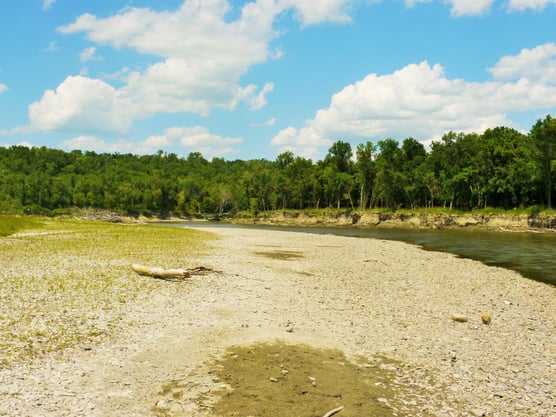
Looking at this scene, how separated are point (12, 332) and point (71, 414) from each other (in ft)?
18.9

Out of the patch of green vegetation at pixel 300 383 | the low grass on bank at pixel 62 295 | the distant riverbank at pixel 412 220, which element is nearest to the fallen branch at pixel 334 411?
the patch of green vegetation at pixel 300 383

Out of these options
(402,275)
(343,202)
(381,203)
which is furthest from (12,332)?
(343,202)

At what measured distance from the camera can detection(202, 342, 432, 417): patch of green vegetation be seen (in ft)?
30.4

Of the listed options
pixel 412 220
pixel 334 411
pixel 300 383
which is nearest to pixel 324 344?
pixel 300 383

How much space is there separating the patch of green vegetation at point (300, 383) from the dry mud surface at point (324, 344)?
0.72 feet

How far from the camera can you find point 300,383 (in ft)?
34.7

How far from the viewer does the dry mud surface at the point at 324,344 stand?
9.45m

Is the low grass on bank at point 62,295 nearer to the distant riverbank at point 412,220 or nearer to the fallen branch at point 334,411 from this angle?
the fallen branch at point 334,411

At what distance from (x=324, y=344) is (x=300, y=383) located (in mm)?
3192

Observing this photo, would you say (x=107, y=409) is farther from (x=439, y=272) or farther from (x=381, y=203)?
(x=381, y=203)

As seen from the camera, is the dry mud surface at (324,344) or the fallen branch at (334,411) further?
the dry mud surface at (324,344)

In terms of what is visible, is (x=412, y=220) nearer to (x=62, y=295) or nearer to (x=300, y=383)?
(x=62, y=295)

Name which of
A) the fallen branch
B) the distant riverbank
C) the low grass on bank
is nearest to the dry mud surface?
the fallen branch

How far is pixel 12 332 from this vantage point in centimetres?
1254
